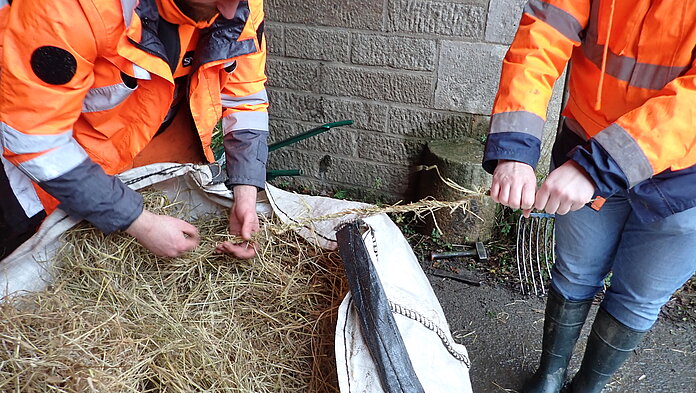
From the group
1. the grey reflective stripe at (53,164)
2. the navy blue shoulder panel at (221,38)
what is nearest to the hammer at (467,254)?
the navy blue shoulder panel at (221,38)

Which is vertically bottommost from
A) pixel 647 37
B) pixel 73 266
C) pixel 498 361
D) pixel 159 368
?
pixel 498 361

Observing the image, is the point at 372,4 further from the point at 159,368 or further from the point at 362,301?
the point at 159,368

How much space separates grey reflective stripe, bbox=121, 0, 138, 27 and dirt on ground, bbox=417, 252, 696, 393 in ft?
5.99

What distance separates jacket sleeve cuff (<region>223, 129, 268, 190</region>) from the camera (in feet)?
6.03

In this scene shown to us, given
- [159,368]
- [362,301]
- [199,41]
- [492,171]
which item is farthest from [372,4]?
[159,368]

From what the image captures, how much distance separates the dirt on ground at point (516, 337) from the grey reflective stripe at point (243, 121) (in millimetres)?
1346

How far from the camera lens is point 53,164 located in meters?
1.36

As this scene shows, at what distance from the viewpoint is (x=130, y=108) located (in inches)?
64.2

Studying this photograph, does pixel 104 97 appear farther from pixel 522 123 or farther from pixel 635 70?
pixel 635 70

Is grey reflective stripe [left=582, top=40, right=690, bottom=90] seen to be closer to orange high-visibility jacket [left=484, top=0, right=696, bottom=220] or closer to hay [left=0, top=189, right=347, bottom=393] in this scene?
orange high-visibility jacket [left=484, top=0, right=696, bottom=220]

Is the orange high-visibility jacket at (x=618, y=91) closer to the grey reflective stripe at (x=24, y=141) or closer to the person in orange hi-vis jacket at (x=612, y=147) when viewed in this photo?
the person in orange hi-vis jacket at (x=612, y=147)

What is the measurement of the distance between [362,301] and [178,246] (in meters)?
0.57

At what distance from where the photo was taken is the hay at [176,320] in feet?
4.47

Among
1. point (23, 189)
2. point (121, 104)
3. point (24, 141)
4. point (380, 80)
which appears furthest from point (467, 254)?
point (24, 141)
